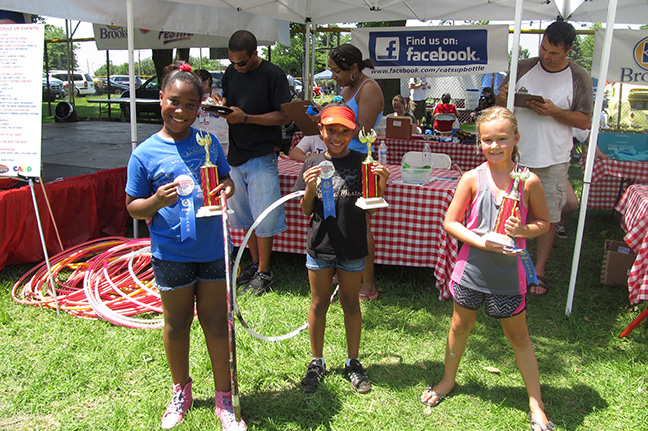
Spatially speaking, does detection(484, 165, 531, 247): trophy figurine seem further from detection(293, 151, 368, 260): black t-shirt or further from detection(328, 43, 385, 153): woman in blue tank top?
detection(328, 43, 385, 153): woman in blue tank top

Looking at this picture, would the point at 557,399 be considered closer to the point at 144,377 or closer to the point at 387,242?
the point at 387,242

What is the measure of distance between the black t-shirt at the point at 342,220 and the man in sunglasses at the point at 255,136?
1507 mm

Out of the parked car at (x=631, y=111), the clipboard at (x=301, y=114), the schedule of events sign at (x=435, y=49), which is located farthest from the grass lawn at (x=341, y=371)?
the parked car at (x=631, y=111)

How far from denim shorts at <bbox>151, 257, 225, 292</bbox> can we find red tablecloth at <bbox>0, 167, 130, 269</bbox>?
2.79 metres

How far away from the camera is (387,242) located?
4.44 m

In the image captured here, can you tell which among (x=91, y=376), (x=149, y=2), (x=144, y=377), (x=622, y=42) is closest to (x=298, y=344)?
(x=144, y=377)

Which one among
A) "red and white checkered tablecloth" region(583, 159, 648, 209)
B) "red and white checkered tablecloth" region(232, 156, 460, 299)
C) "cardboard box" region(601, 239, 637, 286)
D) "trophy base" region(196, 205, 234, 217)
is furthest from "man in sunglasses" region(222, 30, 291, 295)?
"red and white checkered tablecloth" region(583, 159, 648, 209)

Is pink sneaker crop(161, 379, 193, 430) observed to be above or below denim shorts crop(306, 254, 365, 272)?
below

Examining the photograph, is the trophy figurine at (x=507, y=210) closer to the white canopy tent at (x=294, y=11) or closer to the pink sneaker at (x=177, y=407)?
the pink sneaker at (x=177, y=407)

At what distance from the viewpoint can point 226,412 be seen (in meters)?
2.58

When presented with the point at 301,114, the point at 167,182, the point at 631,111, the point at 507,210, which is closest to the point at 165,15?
the point at 301,114

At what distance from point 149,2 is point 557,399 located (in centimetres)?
526

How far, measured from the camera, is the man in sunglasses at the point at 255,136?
3.98m

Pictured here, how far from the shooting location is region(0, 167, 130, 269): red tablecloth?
4441 mm
